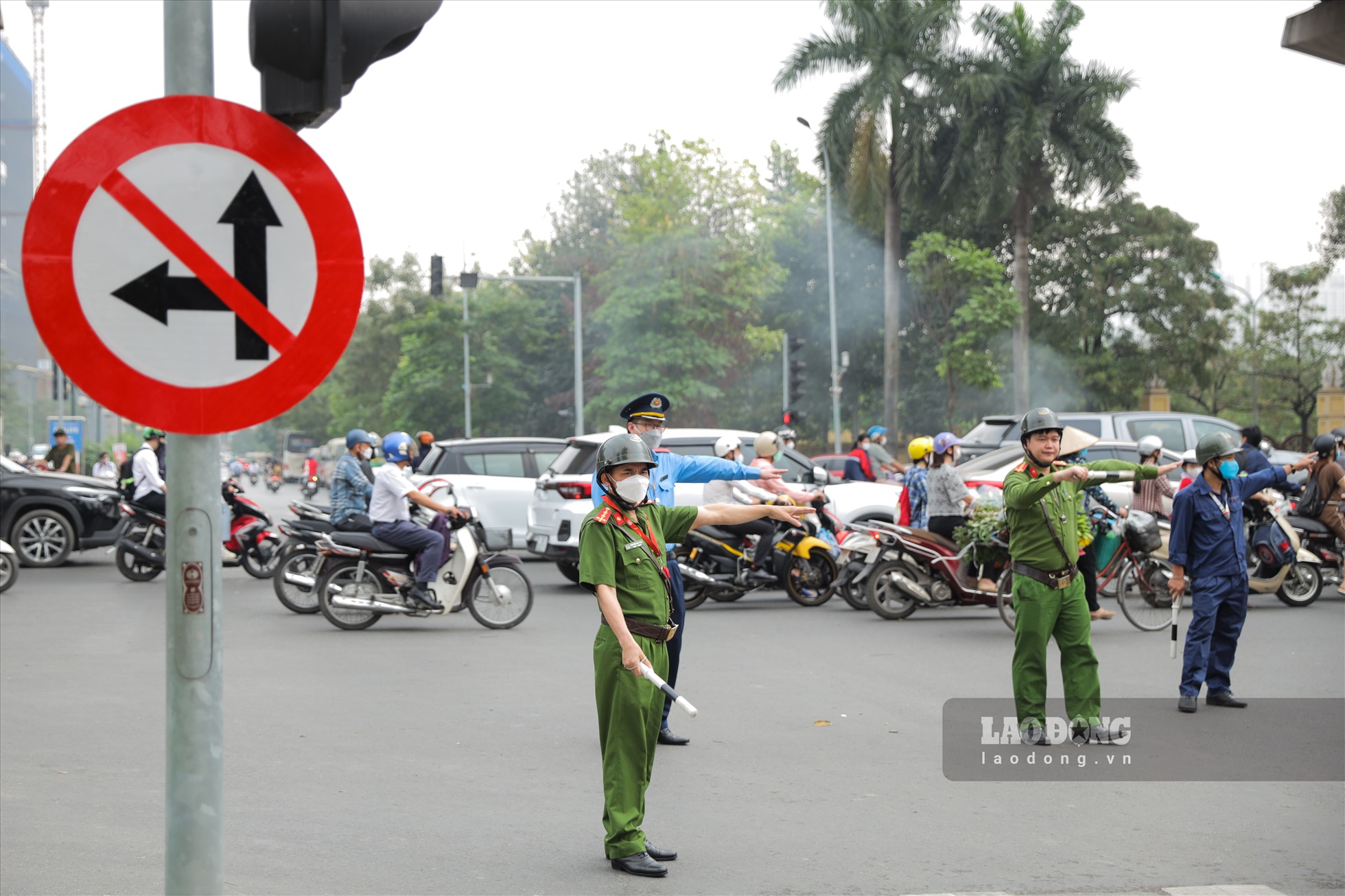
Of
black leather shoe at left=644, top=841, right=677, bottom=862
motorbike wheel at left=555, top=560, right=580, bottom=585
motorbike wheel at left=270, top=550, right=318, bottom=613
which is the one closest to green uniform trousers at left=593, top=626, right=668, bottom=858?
black leather shoe at left=644, top=841, right=677, bottom=862

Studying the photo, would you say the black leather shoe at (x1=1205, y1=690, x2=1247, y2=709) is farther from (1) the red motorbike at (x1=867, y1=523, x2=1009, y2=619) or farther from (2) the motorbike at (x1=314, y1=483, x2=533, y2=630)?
(2) the motorbike at (x1=314, y1=483, x2=533, y2=630)

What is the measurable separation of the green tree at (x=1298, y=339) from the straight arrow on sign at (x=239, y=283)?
4573cm

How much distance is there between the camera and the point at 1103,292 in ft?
150

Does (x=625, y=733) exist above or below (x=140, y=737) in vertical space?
above

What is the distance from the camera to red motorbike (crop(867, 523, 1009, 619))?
13.1 metres

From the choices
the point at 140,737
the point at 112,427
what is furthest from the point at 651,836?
the point at 112,427

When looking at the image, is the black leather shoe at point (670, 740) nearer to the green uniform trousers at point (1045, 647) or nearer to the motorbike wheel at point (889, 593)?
the green uniform trousers at point (1045, 647)

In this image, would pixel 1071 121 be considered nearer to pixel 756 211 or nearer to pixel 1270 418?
pixel 756 211

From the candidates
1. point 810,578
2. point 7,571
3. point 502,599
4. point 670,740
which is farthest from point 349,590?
point 670,740

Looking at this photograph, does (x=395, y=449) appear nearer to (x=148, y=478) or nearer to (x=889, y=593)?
(x=889, y=593)

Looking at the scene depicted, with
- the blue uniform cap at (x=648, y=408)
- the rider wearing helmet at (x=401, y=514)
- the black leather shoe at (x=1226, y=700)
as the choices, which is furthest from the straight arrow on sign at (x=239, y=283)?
the rider wearing helmet at (x=401, y=514)

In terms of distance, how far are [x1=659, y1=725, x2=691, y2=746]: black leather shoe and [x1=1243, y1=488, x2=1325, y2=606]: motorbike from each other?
841cm

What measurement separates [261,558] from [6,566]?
9.38ft

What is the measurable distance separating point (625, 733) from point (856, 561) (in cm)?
937
